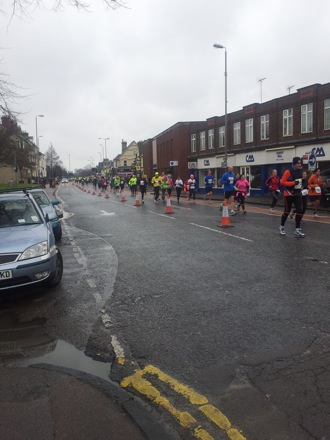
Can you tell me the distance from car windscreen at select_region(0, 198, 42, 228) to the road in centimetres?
123

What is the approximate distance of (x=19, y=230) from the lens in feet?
20.4

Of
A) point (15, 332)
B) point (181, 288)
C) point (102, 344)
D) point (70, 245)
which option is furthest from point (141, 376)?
point (70, 245)

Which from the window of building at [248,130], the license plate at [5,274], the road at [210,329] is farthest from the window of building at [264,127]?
the license plate at [5,274]

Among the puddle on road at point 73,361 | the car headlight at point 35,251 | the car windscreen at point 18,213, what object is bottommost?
the puddle on road at point 73,361

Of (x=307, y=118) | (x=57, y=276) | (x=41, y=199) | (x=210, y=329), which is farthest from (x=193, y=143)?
(x=210, y=329)

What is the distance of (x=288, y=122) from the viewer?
95.0 feet

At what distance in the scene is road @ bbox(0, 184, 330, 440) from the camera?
9.71 ft

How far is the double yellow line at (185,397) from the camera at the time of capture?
2.75m

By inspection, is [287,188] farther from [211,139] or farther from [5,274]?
[211,139]

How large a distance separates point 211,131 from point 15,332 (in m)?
38.5

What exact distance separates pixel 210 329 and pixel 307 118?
84.0ft

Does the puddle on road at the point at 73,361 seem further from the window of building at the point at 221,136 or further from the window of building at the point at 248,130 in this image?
the window of building at the point at 221,136

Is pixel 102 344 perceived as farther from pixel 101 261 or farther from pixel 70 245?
pixel 70 245

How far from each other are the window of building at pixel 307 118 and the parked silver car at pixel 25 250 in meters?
23.9
